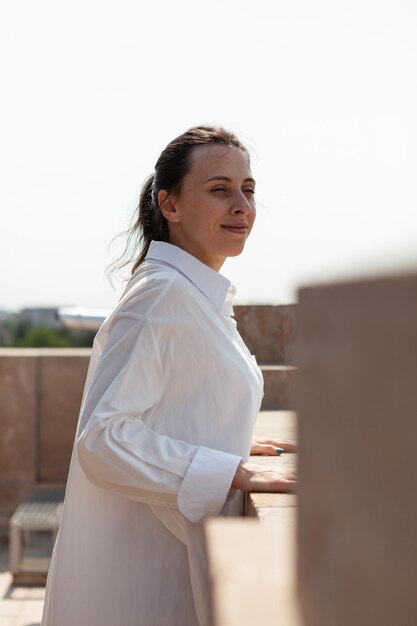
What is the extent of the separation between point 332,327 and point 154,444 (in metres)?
1.27

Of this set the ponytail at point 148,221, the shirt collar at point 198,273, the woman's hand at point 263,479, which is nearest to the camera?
the woman's hand at point 263,479

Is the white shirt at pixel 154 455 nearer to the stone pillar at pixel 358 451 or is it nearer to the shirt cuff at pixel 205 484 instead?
the shirt cuff at pixel 205 484

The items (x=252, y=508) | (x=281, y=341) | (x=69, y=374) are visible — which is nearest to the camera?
(x=252, y=508)

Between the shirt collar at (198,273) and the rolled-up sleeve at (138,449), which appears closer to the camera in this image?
the rolled-up sleeve at (138,449)

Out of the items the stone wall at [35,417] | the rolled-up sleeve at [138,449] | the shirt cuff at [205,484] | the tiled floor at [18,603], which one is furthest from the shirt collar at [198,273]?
the stone wall at [35,417]

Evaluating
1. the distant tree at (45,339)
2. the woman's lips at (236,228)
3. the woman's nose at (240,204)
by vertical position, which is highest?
the distant tree at (45,339)

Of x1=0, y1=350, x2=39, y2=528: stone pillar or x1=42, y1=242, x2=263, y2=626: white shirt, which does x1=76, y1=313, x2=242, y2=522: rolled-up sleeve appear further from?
x1=0, y1=350, x2=39, y2=528: stone pillar

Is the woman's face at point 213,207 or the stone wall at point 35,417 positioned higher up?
the woman's face at point 213,207

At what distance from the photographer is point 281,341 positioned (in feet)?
17.3

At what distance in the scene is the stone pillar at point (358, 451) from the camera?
18.7 inches

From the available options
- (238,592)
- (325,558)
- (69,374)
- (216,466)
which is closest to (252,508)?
(216,466)

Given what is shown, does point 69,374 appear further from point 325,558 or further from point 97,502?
point 325,558

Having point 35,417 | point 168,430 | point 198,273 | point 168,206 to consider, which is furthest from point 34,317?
point 168,430

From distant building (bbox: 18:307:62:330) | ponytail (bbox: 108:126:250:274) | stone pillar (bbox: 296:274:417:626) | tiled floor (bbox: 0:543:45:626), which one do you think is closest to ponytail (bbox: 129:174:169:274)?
ponytail (bbox: 108:126:250:274)
